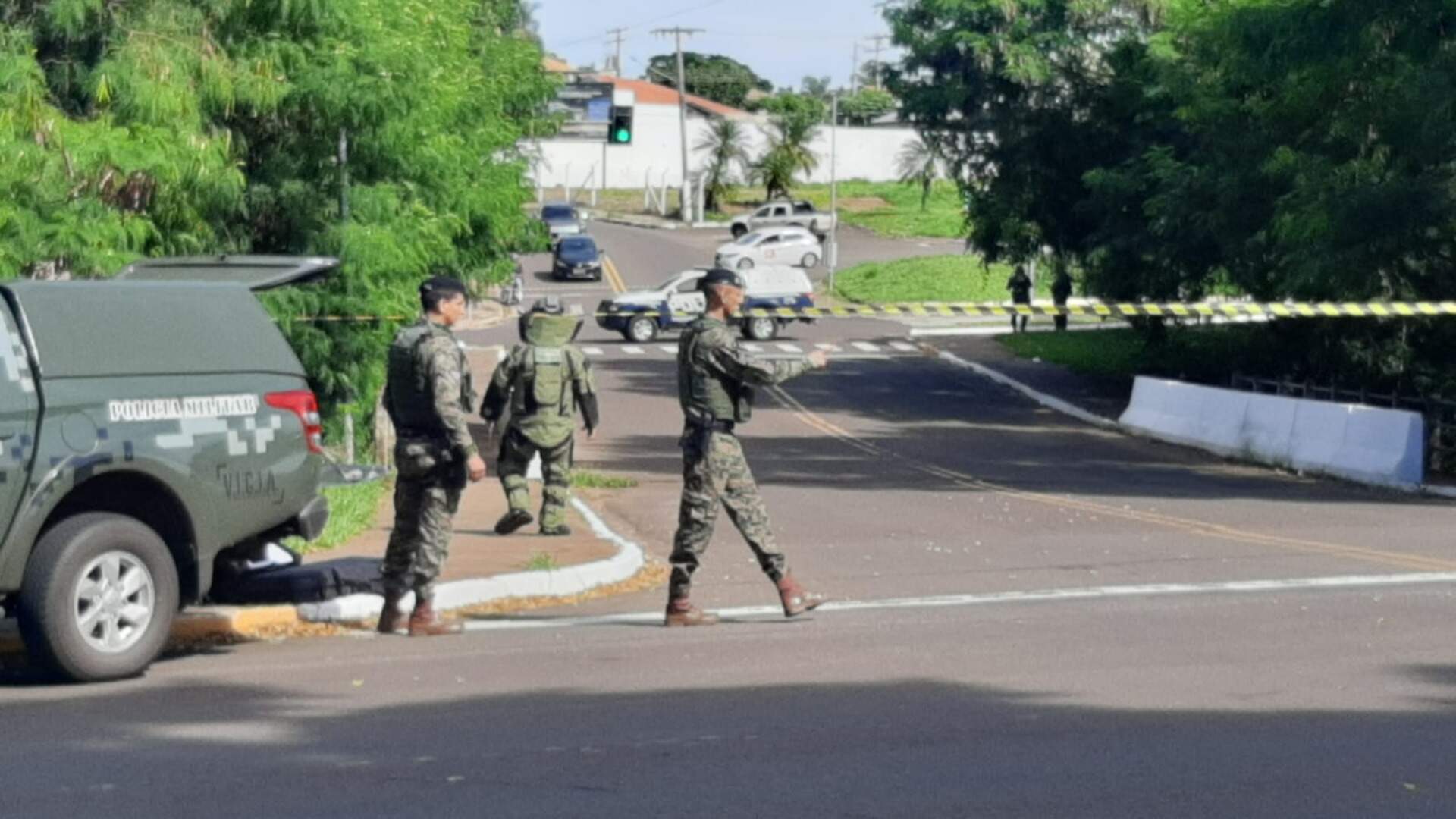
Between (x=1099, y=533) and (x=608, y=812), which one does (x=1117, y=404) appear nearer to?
(x=1099, y=533)

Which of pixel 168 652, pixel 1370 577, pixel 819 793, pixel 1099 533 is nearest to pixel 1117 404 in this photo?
pixel 1099 533

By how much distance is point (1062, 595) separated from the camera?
13539 millimetres

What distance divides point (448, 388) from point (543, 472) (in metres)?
5.85

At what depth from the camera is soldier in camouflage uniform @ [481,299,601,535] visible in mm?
17281

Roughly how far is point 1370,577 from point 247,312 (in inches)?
302

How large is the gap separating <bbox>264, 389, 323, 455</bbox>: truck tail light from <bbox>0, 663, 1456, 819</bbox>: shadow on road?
1.60 metres

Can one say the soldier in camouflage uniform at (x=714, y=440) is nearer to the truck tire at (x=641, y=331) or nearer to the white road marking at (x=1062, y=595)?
the white road marking at (x=1062, y=595)

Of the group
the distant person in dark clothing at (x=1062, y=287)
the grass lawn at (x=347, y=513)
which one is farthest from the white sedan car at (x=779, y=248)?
the grass lawn at (x=347, y=513)

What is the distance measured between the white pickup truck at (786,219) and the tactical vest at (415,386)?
70.9 meters

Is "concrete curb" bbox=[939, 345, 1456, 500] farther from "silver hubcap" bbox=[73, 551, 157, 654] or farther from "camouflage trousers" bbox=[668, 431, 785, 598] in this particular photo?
"silver hubcap" bbox=[73, 551, 157, 654]

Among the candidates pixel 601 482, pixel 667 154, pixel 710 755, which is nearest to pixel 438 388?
pixel 710 755

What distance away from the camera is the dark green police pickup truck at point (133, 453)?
9.65m

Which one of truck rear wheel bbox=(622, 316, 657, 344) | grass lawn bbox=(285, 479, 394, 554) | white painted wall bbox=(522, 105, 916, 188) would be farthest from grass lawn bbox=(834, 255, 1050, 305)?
grass lawn bbox=(285, 479, 394, 554)

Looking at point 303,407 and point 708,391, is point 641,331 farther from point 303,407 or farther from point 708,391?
point 303,407
